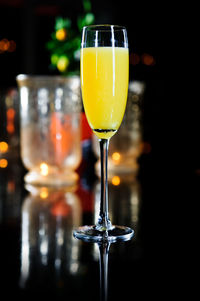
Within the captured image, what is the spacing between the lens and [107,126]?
3.65ft

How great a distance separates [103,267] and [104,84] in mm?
420

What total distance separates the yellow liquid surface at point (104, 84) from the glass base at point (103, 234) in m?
0.21

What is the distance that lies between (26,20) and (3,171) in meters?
3.37

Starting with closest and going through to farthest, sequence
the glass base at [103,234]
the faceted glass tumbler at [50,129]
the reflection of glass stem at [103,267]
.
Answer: the reflection of glass stem at [103,267] → the glass base at [103,234] → the faceted glass tumbler at [50,129]

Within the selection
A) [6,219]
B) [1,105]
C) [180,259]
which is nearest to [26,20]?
[1,105]

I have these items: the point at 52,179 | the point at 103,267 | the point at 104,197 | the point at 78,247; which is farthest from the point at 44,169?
the point at 103,267

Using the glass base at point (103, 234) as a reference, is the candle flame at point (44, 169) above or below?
above

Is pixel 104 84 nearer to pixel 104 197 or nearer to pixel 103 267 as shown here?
pixel 104 197

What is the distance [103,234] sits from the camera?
1.06 m

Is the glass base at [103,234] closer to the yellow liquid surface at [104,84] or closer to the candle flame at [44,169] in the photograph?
the yellow liquid surface at [104,84]

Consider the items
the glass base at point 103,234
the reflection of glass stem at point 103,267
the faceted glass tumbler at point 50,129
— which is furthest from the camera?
the faceted glass tumbler at point 50,129

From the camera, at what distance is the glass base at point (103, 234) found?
3.36ft

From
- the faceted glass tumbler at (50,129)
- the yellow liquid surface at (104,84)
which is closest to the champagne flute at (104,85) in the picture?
the yellow liquid surface at (104,84)

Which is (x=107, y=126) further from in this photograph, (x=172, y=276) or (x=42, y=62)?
(x=42, y=62)
